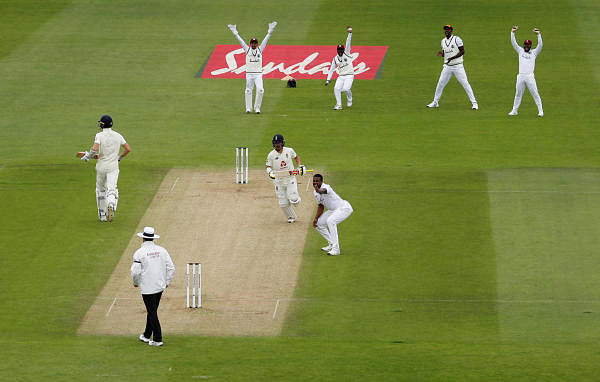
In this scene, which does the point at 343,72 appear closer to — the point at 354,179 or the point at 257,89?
the point at 257,89

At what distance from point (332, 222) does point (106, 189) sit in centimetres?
513

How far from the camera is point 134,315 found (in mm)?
20938

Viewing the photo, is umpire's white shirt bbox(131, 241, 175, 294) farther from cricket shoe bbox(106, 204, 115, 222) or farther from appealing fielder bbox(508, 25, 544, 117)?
appealing fielder bbox(508, 25, 544, 117)

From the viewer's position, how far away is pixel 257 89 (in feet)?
112

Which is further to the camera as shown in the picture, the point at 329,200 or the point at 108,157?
the point at 108,157

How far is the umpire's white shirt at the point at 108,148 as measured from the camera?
2531cm

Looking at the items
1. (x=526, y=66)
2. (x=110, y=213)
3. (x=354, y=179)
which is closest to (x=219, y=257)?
(x=110, y=213)

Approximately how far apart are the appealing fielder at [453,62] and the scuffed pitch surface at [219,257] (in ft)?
25.4

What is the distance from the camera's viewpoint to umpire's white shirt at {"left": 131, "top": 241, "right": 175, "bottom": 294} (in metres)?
18.8

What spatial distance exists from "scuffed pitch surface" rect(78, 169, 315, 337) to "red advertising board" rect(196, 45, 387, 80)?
33.1 feet

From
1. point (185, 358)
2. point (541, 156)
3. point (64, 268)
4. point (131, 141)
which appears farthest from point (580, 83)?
point (185, 358)

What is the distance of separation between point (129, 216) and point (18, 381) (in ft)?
28.5

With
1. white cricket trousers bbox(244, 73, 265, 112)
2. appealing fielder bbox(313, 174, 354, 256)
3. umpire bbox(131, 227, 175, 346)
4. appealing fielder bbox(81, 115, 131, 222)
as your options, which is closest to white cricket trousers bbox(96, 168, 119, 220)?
appealing fielder bbox(81, 115, 131, 222)

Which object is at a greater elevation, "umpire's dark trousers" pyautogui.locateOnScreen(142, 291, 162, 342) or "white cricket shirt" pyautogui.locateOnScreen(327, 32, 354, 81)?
"umpire's dark trousers" pyautogui.locateOnScreen(142, 291, 162, 342)
